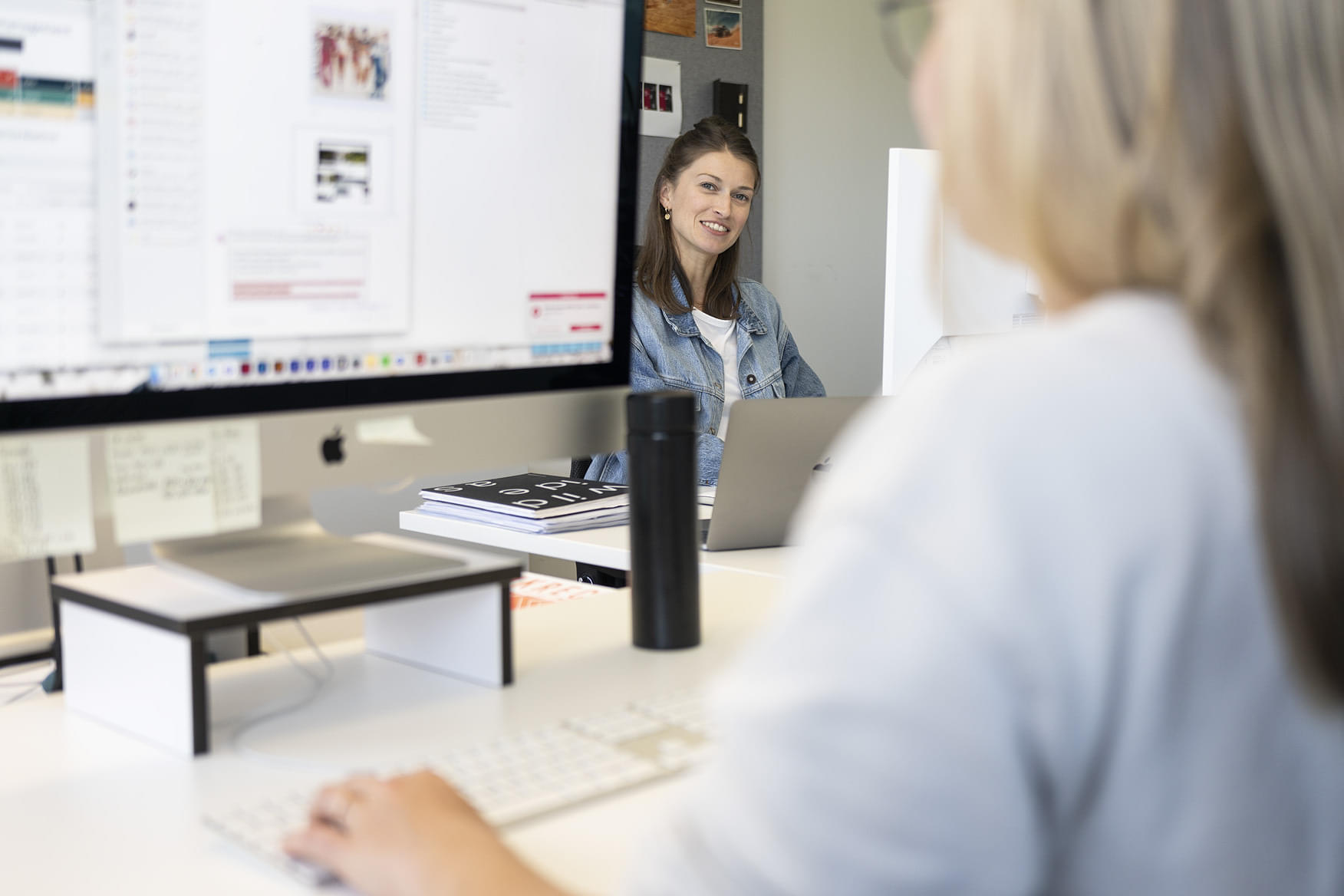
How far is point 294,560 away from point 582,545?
2.22 feet

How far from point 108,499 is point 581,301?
38cm

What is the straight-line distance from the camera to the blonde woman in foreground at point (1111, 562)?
1.16 feet

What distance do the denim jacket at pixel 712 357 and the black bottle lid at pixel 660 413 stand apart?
132 centimetres

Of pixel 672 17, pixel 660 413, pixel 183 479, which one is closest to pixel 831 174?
pixel 672 17

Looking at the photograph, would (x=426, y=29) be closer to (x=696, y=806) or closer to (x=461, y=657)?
(x=461, y=657)

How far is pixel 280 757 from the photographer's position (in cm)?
75

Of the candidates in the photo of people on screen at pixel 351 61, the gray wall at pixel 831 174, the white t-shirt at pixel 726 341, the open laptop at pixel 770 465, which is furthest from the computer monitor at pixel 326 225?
the gray wall at pixel 831 174

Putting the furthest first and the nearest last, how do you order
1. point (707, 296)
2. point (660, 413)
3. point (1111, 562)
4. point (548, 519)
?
point (707, 296) < point (548, 519) < point (660, 413) < point (1111, 562)

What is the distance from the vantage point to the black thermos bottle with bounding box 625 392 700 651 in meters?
0.96

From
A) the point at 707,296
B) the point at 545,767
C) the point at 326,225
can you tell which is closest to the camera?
the point at 545,767

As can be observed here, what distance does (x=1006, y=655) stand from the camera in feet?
1.15

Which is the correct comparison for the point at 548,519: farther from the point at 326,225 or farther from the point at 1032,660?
the point at 1032,660

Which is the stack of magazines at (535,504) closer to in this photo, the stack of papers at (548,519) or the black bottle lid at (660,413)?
the stack of papers at (548,519)

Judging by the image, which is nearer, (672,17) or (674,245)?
(674,245)
